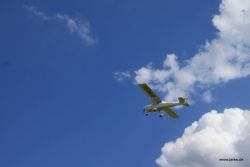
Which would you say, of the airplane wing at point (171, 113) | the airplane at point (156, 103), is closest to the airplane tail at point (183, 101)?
the airplane at point (156, 103)

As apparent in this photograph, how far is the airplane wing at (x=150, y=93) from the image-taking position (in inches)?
3413

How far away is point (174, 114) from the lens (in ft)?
319

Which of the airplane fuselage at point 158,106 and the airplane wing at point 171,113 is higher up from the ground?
the airplane wing at point 171,113

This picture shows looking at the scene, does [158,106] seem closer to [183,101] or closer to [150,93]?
[150,93]

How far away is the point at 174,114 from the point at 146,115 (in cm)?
1097

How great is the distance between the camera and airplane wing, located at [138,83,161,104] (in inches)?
3413

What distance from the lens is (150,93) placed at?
87.5 m

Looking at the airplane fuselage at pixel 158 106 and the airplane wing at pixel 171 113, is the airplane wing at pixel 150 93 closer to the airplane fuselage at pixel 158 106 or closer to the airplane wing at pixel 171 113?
the airplane fuselage at pixel 158 106

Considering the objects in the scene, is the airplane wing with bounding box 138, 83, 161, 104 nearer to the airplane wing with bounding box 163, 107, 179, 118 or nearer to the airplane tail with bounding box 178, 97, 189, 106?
the airplane tail with bounding box 178, 97, 189, 106

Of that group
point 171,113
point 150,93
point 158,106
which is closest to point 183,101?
point 158,106

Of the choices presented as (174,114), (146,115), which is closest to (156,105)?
(146,115)

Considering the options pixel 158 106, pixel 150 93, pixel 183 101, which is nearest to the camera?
pixel 150 93

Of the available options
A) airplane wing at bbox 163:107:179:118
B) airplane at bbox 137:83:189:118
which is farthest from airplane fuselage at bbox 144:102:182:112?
airplane wing at bbox 163:107:179:118

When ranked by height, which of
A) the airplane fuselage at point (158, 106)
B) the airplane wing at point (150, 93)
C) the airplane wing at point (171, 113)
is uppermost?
the airplane wing at point (171, 113)
